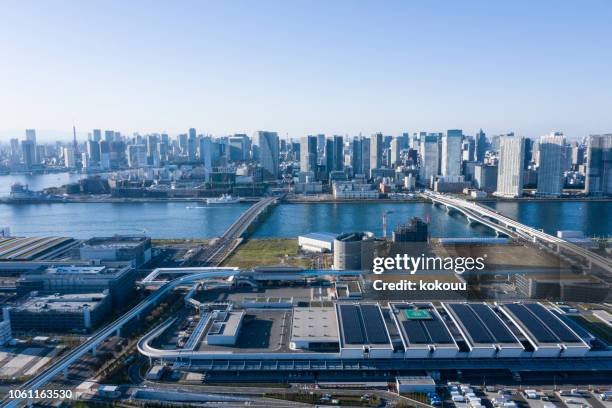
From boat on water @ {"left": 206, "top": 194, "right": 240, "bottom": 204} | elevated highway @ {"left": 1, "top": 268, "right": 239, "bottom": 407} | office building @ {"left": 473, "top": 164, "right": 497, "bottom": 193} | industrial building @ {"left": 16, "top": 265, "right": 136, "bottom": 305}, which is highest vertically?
office building @ {"left": 473, "top": 164, "right": 497, "bottom": 193}


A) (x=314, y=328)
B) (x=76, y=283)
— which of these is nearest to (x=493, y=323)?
(x=314, y=328)

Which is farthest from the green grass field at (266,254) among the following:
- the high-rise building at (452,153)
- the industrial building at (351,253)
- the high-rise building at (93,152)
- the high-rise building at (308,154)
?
the high-rise building at (93,152)

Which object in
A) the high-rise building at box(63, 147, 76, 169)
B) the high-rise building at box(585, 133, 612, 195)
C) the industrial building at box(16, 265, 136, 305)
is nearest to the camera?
the industrial building at box(16, 265, 136, 305)

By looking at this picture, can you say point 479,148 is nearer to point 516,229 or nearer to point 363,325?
point 516,229

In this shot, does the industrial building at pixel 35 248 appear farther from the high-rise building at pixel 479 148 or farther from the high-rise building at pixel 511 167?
the high-rise building at pixel 479 148

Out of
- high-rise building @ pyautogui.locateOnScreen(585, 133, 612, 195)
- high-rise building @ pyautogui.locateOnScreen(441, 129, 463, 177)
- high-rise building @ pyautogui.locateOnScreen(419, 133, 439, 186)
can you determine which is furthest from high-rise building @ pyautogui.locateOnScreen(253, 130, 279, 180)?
high-rise building @ pyautogui.locateOnScreen(585, 133, 612, 195)

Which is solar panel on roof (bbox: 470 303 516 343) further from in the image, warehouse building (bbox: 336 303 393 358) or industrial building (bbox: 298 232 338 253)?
industrial building (bbox: 298 232 338 253)
